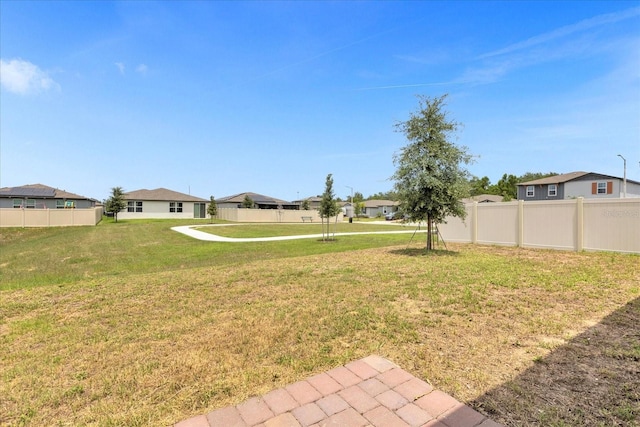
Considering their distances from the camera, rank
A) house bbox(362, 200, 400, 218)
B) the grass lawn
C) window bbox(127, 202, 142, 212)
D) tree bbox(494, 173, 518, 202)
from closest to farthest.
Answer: the grass lawn < window bbox(127, 202, 142, 212) < tree bbox(494, 173, 518, 202) < house bbox(362, 200, 400, 218)

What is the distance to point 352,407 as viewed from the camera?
2.28m

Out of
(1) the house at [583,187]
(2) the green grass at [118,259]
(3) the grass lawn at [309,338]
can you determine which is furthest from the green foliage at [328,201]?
(1) the house at [583,187]

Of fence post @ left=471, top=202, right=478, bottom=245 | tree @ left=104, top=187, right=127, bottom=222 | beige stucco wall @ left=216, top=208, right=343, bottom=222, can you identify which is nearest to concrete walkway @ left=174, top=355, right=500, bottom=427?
fence post @ left=471, top=202, right=478, bottom=245

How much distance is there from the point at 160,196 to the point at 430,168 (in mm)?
39502

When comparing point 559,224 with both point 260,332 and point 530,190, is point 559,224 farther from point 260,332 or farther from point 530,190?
point 530,190

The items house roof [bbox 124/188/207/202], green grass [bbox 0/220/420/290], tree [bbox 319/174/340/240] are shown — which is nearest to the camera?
green grass [bbox 0/220/420/290]

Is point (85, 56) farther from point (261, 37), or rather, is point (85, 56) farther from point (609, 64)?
point (609, 64)

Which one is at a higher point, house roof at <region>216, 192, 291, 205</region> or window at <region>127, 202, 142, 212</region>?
house roof at <region>216, 192, 291, 205</region>

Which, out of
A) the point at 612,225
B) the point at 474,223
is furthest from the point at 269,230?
the point at 612,225

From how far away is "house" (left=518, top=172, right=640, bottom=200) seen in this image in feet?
116

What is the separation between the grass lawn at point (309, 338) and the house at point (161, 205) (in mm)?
36033

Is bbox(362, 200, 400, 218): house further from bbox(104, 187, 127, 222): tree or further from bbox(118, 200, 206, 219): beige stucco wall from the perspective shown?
bbox(104, 187, 127, 222): tree

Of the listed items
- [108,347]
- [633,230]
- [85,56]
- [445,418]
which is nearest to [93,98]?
[85,56]

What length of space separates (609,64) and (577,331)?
1284 centimetres
